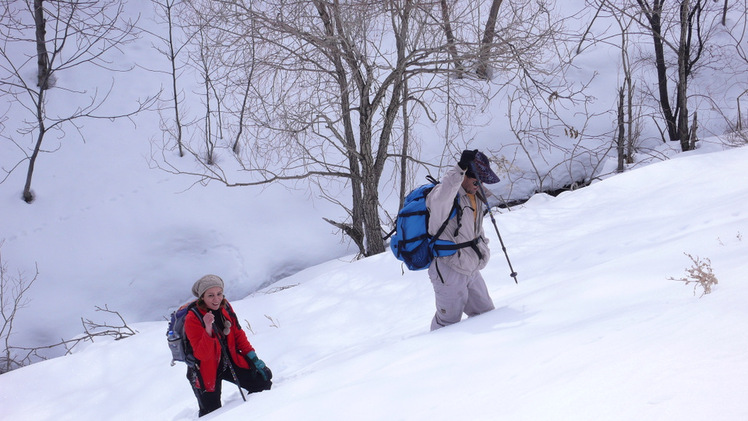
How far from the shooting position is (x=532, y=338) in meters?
2.99

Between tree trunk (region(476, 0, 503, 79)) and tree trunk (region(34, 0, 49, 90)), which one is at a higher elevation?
tree trunk (region(34, 0, 49, 90))

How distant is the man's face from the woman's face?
210 centimetres

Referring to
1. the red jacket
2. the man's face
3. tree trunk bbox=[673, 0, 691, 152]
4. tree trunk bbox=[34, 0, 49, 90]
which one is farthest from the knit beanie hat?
tree trunk bbox=[673, 0, 691, 152]

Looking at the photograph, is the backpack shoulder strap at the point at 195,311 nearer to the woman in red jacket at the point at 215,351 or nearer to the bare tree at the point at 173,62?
the woman in red jacket at the point at 215,351

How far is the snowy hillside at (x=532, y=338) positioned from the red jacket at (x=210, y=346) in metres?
0.31

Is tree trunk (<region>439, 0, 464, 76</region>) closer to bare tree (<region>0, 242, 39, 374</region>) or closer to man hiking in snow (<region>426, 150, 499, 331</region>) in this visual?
man hiking in snow (<region>426, 150, 499, 331</region>)

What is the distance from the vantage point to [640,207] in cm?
744

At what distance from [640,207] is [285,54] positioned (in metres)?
5.59

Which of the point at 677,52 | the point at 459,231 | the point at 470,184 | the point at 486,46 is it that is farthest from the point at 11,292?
the point at 677,52

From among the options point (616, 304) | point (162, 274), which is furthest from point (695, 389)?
point (162, 274)

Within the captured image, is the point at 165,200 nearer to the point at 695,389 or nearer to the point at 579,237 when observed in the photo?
the point at 579,237

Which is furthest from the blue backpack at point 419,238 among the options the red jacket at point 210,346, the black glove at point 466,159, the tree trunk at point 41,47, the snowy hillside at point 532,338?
the tree trunk at point 41,47

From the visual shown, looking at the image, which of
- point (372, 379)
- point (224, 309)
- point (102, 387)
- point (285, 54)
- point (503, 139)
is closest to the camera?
point (372, 379)

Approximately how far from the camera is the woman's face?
4332mm
